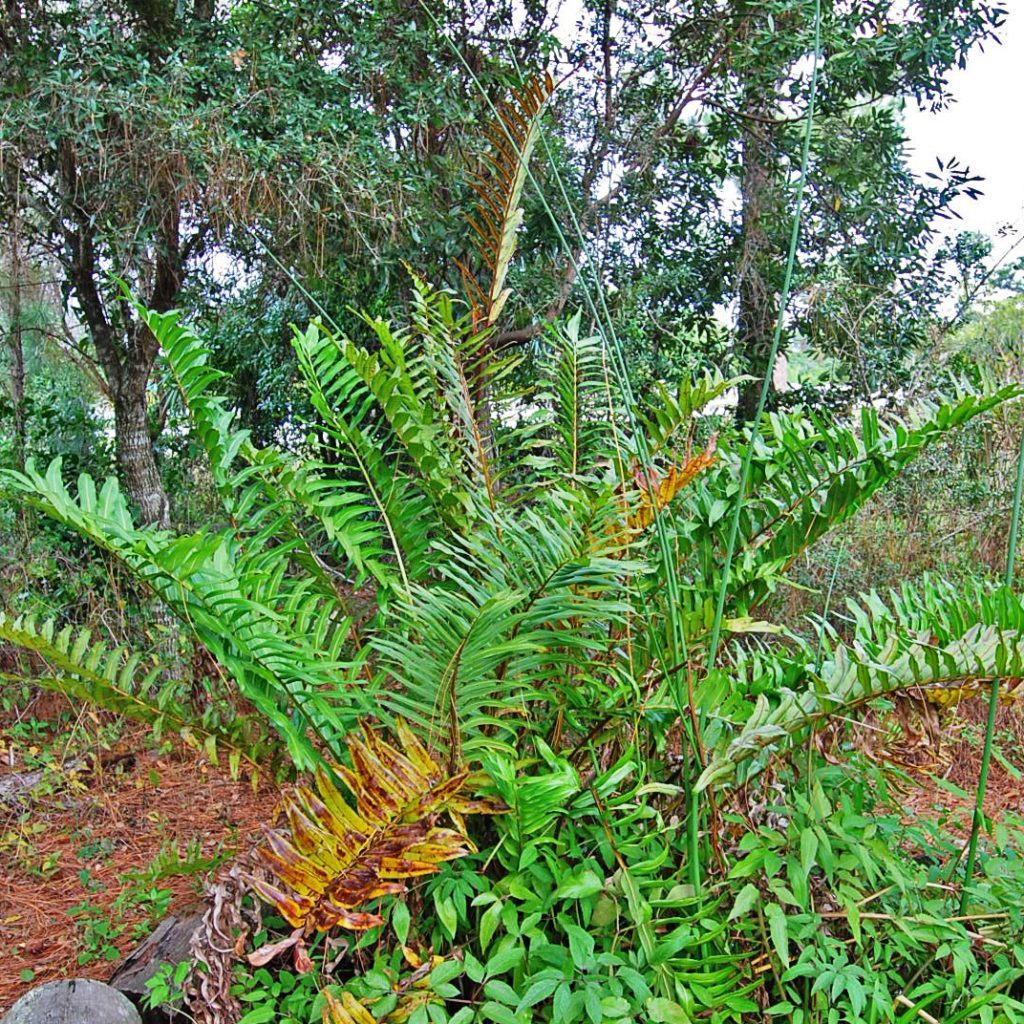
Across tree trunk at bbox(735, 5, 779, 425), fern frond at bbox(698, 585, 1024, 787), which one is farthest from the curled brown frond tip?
tree trunk at bbox(735, 5, 779, 425)

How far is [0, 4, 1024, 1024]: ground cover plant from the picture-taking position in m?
1.34

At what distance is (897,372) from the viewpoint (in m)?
4.29

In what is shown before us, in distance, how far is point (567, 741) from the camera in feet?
6.09

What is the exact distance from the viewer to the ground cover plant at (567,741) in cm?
134

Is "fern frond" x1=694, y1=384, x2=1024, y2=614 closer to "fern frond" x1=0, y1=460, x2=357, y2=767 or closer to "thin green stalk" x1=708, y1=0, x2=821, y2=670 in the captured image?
"thin green stalk" x1=708, y1=0, x2=821, y2=670

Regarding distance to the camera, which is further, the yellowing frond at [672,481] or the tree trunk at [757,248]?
the tree trunk at [757,248]

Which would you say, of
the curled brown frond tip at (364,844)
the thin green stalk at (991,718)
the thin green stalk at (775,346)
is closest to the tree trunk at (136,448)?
the curled brown frond tip at (364,844)

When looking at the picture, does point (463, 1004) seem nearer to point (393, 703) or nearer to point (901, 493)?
point (393, 703)

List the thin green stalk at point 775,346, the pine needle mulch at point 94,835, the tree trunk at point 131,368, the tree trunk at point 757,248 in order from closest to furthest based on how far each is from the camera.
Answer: the thin green stalk at point 775,346, the pine needle mulch at point 94,835, the tree trunk at point 131,368, the tree trunk at point 757,248

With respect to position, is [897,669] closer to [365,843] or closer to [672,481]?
[672,481]

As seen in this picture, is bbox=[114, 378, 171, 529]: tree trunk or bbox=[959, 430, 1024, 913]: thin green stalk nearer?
bbox=[959, 430, 1024, 913]: thin green stalk

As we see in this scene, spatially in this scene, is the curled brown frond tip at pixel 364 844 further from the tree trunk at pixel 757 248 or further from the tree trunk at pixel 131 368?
the tree trunk at pixel 757 248

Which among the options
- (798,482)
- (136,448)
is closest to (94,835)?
(136,448)

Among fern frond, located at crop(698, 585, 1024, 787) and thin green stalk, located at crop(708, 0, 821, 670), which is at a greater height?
thin green stalk, located at crop(708, 0, 821, 670)
